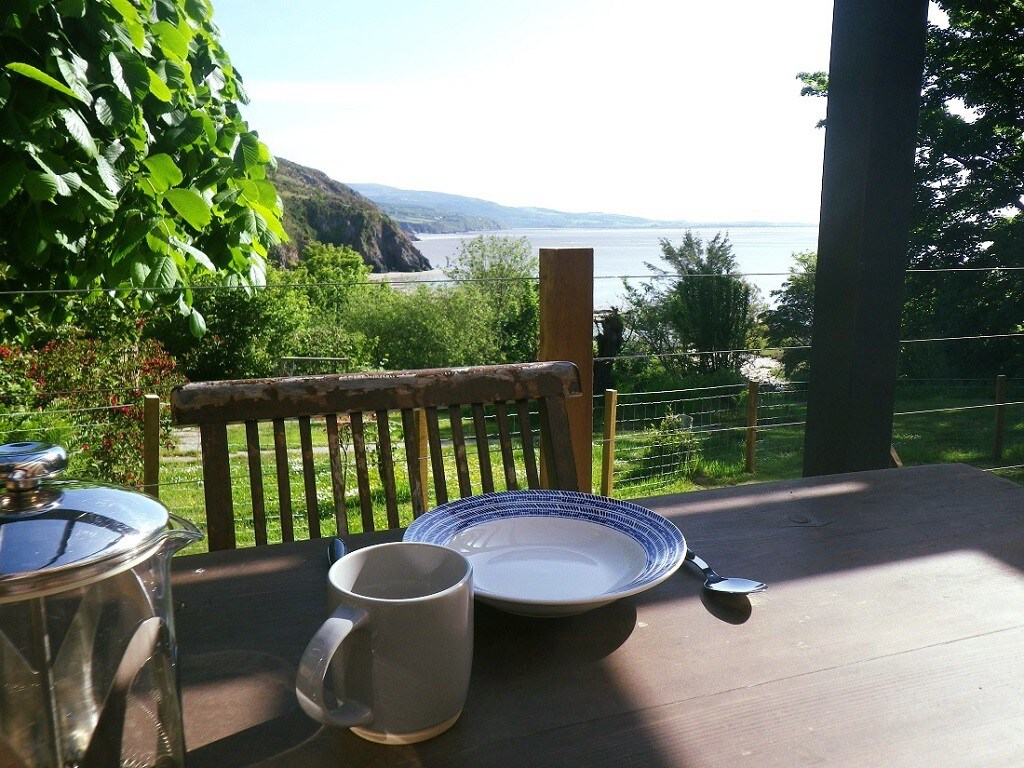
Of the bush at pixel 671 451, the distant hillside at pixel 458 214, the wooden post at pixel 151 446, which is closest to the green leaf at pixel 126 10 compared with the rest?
the wooden post at pixel 151 446

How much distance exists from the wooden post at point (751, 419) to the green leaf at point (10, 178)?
108 inches

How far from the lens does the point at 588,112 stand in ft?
87.6

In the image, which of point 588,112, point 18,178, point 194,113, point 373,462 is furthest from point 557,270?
point 588,112

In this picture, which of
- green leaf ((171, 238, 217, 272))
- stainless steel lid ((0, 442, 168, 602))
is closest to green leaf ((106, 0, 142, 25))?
green leaf ((171, 238, 217, 272))

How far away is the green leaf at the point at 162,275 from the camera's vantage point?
5.03ft

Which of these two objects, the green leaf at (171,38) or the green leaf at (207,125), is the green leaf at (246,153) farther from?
the green leaf at (171,38)

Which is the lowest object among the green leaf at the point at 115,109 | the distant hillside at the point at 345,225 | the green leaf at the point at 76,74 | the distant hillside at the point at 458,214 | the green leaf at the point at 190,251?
the green leaf at the point at 190,251

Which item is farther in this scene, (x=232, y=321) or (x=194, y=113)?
(x=232, y=321)

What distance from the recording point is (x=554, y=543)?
27.2 inches

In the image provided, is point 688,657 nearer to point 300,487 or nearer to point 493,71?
point 300,487

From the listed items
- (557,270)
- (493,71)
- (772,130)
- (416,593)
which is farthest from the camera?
(493,71)

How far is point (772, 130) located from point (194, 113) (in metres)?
18.7

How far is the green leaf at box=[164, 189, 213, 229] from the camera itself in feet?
4.84

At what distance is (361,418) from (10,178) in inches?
35.9
